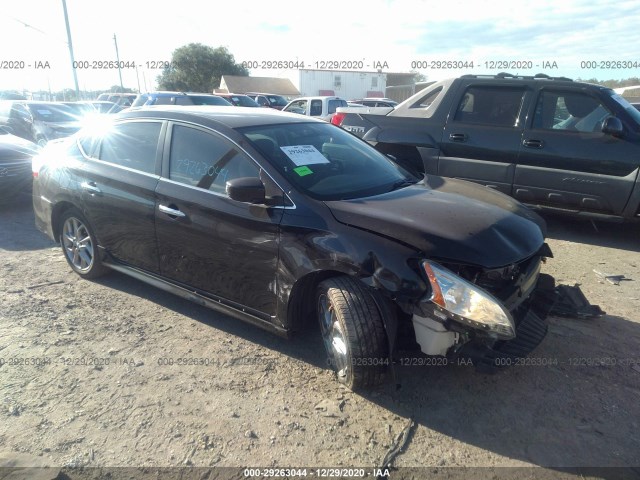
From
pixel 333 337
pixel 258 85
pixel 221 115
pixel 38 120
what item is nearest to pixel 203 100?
pixel 38 120

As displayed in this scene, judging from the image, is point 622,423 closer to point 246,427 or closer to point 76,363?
point 246,427

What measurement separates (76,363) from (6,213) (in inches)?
212

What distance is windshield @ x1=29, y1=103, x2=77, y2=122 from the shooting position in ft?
41.6

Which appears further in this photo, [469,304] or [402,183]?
[402,183]

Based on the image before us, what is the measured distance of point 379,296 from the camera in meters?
2.71

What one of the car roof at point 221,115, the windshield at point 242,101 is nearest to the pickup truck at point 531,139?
the car roof at point 221,115

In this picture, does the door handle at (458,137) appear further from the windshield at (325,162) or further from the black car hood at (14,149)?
the black car hood at (14,149)

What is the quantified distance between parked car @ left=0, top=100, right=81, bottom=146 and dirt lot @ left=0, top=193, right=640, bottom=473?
977cm

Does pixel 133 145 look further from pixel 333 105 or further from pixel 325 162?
pixel 333 105

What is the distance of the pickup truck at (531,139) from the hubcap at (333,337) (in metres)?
3.21

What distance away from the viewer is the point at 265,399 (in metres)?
2.88

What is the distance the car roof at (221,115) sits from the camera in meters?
3.58

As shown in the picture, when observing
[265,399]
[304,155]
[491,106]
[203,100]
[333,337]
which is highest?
[491,106]

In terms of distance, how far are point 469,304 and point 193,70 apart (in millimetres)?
56119
